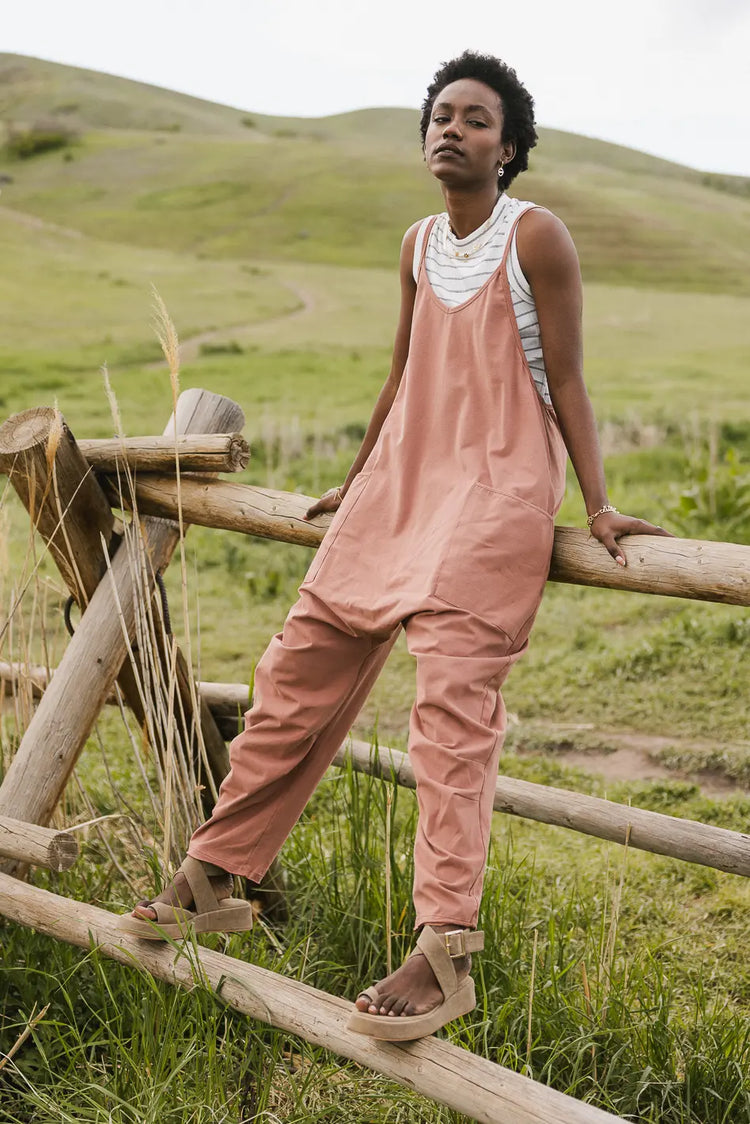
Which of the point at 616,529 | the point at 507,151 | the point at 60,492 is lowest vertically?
the point at 60,492

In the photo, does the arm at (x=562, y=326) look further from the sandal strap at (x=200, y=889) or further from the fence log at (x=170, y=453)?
the sandal strap at (x=200, y=889)

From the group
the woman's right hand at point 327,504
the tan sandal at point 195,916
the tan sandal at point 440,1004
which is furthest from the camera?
the woman's right hand at point 327,504

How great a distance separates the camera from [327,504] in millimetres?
2547

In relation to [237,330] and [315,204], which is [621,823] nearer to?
[237,330]

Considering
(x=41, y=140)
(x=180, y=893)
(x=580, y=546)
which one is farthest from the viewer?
(x=41, y=140)

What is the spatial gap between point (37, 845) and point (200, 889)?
1.17ft

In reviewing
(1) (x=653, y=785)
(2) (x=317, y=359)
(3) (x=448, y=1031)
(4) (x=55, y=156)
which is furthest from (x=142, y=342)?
(4) (x=55, y=156)

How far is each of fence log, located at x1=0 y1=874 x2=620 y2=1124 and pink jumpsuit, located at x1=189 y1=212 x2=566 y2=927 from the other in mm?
226

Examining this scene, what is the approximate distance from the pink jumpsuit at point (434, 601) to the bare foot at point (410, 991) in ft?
0.26

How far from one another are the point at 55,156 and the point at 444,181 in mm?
69930

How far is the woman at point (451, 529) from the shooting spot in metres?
2.08

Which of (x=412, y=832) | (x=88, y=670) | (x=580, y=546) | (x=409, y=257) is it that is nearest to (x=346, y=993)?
(x=412, y=832)

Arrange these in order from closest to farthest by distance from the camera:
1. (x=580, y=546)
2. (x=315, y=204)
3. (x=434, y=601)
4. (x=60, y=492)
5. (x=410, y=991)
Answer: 1. (x=410, y=991)
2. (x=434, y=601)
3. (x=580, y=546)
4. (x=60, y=492)
5. (x=315, y=204)

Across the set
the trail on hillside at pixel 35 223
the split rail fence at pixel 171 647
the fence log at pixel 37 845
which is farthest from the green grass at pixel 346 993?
the trail on hillside at pixel 35 223
